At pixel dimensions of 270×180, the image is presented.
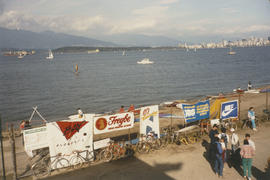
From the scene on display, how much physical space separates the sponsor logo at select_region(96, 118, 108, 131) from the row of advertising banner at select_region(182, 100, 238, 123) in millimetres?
5095

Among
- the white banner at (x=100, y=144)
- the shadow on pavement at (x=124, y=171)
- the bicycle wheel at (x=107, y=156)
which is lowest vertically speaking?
the shadow on pavement at (x=124, y=171)

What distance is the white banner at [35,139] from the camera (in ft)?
36.4

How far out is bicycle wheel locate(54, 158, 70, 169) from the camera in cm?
1146

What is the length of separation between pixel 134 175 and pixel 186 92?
3540 centimetres

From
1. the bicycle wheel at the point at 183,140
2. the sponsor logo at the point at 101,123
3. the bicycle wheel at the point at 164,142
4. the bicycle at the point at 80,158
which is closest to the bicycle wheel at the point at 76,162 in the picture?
the bicycle at the point at 80,158

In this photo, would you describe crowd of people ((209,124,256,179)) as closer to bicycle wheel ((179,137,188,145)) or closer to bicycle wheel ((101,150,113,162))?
bicycle wheel ((179,137,188,145))

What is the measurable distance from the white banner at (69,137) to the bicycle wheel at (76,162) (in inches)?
3.3

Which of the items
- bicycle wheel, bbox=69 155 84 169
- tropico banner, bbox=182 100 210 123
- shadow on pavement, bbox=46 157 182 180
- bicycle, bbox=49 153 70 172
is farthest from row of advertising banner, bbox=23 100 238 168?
tropico banner, bbox=182 100 210 123

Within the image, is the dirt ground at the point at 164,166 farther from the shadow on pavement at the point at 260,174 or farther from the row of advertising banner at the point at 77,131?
the row of advertising banner at the point at 77,131

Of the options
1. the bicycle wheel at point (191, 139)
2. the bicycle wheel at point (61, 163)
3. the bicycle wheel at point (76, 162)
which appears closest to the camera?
the bicycle wheel at point (61, 163)

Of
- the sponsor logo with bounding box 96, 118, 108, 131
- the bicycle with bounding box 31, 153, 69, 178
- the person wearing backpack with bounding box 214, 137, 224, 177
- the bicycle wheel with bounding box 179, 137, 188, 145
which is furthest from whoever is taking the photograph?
the bicycle wheel with bounding box 179, 137, 188, 145

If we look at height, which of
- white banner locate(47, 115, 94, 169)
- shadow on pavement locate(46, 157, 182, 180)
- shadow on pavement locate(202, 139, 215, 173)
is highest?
white banner locate(47, 115, 94, 169)

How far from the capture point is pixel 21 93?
1922 inches

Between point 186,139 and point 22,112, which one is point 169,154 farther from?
point 22,112
